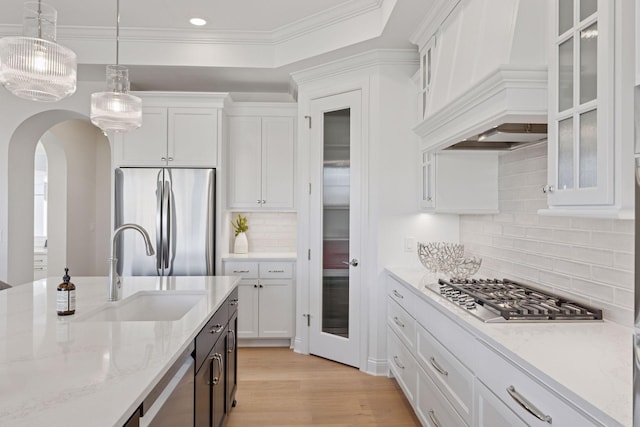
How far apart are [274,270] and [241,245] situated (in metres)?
0.55

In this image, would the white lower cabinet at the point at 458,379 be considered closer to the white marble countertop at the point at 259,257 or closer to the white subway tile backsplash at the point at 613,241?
the white subway tile backsplash at the point at 613,241

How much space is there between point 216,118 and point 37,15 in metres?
2.19

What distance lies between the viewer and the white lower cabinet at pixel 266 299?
13.8 feet

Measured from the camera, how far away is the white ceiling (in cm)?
325

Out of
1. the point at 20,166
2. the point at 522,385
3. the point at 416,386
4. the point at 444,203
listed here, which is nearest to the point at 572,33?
the point at 522,385

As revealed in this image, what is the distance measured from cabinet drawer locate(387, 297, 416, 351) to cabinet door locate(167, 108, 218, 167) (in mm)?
2197

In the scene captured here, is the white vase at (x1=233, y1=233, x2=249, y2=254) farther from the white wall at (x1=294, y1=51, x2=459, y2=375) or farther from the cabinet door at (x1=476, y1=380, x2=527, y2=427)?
the cabinet door at (x1=476, y1=380, x2=527, y2=427)

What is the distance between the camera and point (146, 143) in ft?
13.4

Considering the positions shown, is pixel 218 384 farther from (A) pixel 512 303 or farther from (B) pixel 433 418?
(A) pixel 512 303

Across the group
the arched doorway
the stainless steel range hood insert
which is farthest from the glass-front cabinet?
the arched doorway

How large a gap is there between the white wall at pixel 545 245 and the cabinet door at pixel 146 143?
2.93m

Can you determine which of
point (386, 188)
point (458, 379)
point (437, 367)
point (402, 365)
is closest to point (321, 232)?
point (386, 188)

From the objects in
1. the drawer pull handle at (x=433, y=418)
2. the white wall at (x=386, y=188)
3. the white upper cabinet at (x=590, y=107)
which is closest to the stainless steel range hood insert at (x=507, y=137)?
the white upper cabinet at (x=590, y=107)

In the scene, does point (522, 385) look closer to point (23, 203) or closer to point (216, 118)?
point (216, 118)
